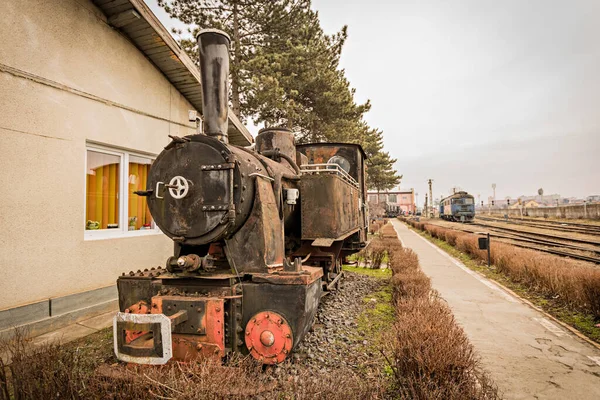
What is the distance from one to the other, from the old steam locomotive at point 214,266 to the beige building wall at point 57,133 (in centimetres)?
210

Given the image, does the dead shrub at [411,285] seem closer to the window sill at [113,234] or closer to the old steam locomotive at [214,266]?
the old steam locomotive at [214,266]

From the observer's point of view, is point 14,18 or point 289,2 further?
point 289,2

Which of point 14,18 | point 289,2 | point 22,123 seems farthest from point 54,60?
point 289,2

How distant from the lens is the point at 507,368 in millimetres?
3496

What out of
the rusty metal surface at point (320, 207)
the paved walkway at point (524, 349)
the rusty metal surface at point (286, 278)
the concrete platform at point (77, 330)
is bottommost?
the paved walkway at point (524, 349)

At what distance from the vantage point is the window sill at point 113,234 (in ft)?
17.7

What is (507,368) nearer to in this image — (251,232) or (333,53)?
(251,232)

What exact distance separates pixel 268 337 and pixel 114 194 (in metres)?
4.58

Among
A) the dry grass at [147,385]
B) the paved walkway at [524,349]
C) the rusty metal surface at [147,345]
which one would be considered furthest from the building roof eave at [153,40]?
the paved walkway at [524,349]

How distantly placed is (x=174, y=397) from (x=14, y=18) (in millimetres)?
5358

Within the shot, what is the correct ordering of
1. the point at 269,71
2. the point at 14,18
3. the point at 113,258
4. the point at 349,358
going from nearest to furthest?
the point at 349,358
the point at 14,18
the point at 113,258
the point at 269,71

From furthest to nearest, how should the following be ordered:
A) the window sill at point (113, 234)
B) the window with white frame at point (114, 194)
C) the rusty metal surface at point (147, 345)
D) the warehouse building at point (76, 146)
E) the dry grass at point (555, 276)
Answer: the window with white frame at point (114, 194) → the window sill at point (113, 234) → the dry grass at point (555, 276) → the warehouse building at point (76, 146) → the rusty metal surface at point (147, 345)

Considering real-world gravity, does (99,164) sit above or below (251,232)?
above

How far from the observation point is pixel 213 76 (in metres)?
3.61
